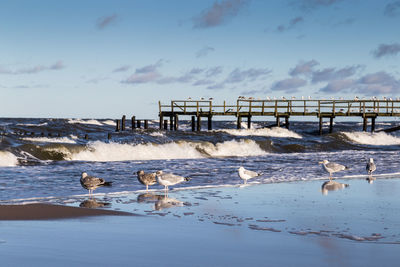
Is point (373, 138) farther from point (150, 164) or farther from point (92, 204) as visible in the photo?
point (92, 204)

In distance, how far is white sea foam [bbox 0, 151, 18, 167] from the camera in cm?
2025

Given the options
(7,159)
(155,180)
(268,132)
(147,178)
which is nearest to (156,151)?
(7,159)

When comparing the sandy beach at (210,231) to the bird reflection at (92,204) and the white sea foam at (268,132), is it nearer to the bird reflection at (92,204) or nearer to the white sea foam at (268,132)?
the bird reflection at (92,204)

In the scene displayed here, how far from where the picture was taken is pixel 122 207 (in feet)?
29.8

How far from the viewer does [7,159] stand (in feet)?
68.2

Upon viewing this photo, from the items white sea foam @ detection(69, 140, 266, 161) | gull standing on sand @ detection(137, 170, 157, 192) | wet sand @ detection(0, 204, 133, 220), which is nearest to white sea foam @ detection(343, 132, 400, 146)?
white sea foam @ detection(69, 140, 266, 161)

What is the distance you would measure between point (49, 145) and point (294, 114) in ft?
89.0

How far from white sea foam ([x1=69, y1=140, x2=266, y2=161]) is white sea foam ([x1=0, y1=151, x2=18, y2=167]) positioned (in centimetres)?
272

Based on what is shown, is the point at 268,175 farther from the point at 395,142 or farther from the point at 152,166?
the point at 395,142

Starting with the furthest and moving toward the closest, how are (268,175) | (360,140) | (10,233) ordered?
(360,140)
(268,175)
(10,233)

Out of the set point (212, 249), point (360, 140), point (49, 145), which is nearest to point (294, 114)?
point (360, 140)

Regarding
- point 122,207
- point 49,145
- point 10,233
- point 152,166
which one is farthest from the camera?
point 49,145

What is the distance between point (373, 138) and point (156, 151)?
24.9 meters

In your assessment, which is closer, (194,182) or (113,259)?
(113,259)
